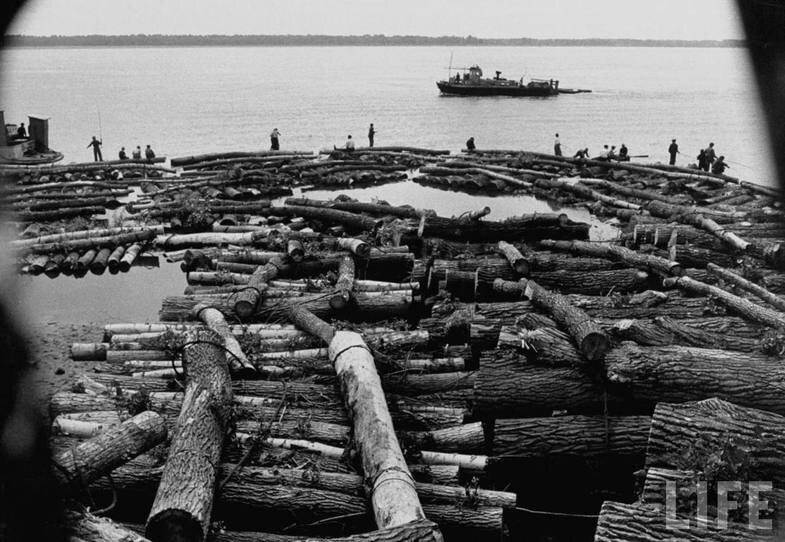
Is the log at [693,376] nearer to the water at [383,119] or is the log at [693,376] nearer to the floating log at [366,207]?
the floating log at [366,207]

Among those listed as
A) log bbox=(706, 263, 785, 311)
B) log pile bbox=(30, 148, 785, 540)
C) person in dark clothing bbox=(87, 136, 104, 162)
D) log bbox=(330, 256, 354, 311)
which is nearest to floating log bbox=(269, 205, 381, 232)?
log pile bbox=(30, 148, 785, 540)

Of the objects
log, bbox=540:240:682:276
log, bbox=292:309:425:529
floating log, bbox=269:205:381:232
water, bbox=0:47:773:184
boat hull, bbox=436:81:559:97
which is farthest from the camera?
boat hull, bbox=436:81:559:97

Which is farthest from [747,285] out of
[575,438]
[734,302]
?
[575,438]

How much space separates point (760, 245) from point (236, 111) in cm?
6657

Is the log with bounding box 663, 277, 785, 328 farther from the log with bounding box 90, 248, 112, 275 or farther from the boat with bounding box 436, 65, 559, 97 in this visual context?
the boat with bounding box 436, 65, 559, 97

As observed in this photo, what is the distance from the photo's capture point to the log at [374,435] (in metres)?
6.09

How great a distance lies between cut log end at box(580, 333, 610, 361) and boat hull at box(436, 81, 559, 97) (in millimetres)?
66735

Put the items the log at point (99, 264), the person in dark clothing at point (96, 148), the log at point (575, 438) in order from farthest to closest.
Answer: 1. the person in dark clothing at point (96, 148)
2. the log at point (99, 264)
3. the log at point (575, 438)

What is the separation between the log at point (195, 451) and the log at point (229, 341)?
1.47 feet

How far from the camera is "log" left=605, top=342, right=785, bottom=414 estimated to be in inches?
291

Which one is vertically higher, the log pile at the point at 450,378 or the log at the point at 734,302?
the log at the point at 734,302

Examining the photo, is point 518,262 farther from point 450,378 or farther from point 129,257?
point 129,257

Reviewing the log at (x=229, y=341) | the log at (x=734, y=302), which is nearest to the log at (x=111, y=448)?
the log at (x=229, y=341)

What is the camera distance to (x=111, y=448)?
22.1 ft
